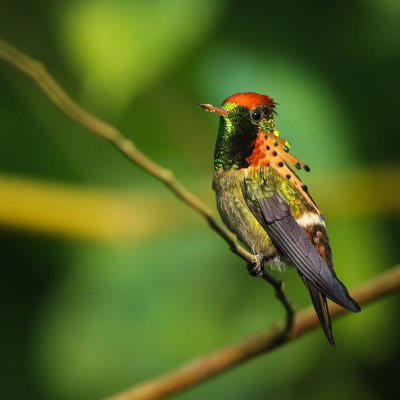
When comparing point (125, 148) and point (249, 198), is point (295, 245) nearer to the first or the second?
point (249, 198)

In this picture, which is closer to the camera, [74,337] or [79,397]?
[74,337]

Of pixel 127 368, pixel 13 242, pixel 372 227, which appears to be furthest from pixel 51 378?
pixel 372 227

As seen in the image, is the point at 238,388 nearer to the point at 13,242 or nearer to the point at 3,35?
the point at 13,242

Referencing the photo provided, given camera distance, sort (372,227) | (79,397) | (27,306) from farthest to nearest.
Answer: (27,306)
(79,397)
(372,227)

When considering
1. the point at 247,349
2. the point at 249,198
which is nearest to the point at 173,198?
the point at 247,349

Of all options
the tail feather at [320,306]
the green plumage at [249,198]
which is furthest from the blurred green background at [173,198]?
the tail feather at [320,306]

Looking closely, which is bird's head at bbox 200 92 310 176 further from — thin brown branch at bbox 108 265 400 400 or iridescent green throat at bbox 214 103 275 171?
thin brown branch at bbox 108 265 400 400
